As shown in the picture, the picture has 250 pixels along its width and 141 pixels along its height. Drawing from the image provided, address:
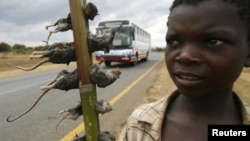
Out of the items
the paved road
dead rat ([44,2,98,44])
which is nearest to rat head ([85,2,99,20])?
dead rat ([44,2,98,44])

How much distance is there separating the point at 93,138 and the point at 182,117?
0.45m

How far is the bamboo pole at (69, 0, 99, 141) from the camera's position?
847 millimetres

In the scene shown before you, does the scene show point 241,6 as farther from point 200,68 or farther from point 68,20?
point 68,20

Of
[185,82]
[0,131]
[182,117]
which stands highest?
[185,82]

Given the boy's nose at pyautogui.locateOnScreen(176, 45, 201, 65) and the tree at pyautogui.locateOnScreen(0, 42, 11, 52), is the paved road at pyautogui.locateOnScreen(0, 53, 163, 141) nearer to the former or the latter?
the boy's nose at pyautogui.locateOnScreen(176, 45, 201, 65)

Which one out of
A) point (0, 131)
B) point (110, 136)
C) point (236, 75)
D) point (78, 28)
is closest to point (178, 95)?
point (236, 75)

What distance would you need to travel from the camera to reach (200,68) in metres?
1.02

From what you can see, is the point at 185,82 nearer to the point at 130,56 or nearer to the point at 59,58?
the point at 59,58

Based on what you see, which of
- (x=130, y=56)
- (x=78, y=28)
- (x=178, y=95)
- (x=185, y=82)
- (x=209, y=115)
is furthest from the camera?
(x=130, y=56)

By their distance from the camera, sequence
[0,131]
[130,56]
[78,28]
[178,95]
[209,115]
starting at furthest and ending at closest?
[130,56] → [0,131] → [178,95] → [209,115] → [78,28]

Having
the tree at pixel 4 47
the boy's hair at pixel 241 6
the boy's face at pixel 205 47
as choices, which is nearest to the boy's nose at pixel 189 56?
the boy's face at pixel 205 47

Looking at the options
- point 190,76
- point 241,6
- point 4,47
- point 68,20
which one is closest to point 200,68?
point 190,76

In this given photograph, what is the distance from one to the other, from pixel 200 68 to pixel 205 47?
A: 7 cm

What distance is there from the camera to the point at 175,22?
1.12m
